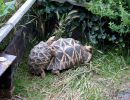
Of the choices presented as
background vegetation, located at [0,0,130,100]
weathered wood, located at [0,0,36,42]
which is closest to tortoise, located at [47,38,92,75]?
background vegetation, located at [0,0,130,100]

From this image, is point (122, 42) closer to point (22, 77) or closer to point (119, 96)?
point (119, 96)

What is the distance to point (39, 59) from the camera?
15.7 ft

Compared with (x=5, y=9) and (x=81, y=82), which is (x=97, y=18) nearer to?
(x=81, y=82)

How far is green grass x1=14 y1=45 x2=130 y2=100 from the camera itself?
4.52 m

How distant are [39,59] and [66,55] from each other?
39 centimetres

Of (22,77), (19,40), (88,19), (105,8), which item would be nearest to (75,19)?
(88,19)

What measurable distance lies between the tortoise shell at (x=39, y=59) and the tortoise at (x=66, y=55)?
0.36 ft

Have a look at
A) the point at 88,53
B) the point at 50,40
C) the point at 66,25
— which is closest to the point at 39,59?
the point at 50,40

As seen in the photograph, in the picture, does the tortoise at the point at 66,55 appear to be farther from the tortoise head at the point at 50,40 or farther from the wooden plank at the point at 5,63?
the wooden plank at the point at 5,63

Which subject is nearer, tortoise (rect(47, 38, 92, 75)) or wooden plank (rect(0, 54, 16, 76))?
wooden plank (rect(0, 54, 16, 76))

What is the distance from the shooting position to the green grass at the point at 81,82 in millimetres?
4523

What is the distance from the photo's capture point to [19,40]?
5156 millimetres

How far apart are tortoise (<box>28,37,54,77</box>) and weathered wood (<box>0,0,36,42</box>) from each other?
20.5 inches

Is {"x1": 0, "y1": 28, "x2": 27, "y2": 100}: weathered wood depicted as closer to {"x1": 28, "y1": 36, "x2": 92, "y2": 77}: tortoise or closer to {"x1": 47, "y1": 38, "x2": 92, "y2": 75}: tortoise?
{"x1": 28, "y1": 36, "x2": 92, "y2": 77}: tortoise
